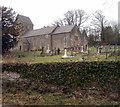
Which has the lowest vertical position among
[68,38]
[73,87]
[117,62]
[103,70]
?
[73,87]

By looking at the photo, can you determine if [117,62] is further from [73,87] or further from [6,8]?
[6,8]

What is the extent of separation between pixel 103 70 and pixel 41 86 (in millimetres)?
3687

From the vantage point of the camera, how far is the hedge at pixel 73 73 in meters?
7.35

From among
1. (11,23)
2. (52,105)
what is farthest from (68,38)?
(52,105)

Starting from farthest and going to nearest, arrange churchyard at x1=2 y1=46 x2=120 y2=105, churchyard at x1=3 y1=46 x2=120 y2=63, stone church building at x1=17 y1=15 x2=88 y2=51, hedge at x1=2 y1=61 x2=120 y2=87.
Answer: stone church building at x1=17 y1=15 x2=88 y2=51, churchyard at x1=3 y1=46 x2=120 y2=63, hedge at x1=2 y1=61 x2=120 y2=87, churchyard at x1=2 y1=46 x2=120 y2=105

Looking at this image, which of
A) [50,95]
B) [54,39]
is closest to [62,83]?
[50,95]

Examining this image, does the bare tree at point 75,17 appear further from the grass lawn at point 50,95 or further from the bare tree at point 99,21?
the grass lawn at point 50,95

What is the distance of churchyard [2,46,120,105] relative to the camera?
652 cm

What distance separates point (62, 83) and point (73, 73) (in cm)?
87

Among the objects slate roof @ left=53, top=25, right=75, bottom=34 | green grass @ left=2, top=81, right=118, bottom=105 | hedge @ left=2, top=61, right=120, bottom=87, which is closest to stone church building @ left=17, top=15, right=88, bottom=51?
slate roof @ left=53, top=25, right=75, bottom=34

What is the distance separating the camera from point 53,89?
24.5 feet

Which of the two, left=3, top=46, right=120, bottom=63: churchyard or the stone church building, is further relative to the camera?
the stone church building

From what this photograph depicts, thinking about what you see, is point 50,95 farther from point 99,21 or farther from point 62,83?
point 99,21

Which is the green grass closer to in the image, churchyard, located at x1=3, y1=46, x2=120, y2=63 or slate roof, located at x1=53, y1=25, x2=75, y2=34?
churchyard, located at x1=3, y1=46, x2=120, y2=63
